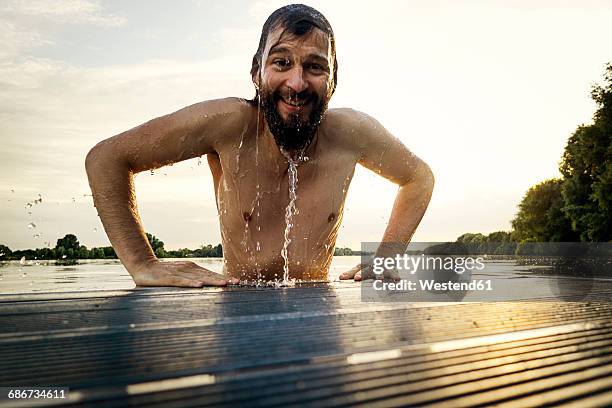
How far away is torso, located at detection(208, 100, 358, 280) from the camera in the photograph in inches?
153

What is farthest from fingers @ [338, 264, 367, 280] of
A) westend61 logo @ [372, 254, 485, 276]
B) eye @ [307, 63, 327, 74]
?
eye @ [307, 63, 327, 74]

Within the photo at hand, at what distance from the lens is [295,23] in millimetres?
3592

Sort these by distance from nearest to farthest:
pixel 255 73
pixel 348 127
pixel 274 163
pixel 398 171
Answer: pixel 274 163
pixel 255 73
pixel 348 127
pixel 398 171

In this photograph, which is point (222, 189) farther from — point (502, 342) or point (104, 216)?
point (502, 342)

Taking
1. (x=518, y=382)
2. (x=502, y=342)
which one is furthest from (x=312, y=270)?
(x=518, y=382)

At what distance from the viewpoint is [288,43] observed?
3.58 meters

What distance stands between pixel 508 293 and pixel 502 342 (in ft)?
4.47

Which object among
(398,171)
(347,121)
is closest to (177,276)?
(347,121)

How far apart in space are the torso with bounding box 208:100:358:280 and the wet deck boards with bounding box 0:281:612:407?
2.03 meters

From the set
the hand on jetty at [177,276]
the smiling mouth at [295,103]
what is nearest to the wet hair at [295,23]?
the smiling mouth at [295,103]

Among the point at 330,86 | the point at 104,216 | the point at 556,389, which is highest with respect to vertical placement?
the point at 330,86

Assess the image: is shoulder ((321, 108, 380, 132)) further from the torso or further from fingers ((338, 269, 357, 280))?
fingers ((338, 269, 357, 280))

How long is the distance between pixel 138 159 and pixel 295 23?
4.16 ft

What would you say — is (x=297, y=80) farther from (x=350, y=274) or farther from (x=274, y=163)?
(x=350, y=274)
